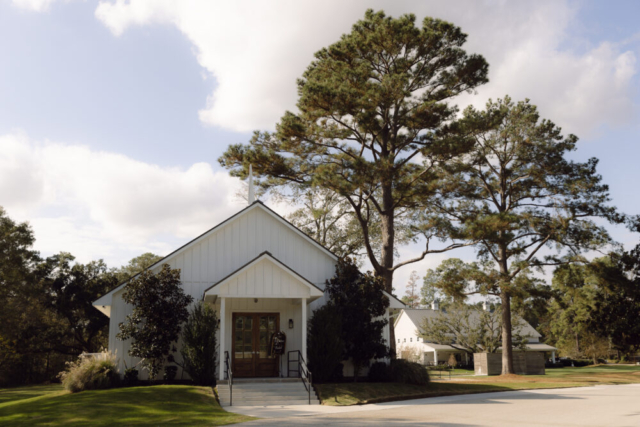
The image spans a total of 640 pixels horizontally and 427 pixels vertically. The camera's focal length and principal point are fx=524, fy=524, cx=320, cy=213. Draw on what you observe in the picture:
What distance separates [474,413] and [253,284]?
7749mm

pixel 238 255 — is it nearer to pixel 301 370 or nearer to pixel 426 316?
pixel 301 370

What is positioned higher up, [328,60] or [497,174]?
[328,60]

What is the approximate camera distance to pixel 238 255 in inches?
771

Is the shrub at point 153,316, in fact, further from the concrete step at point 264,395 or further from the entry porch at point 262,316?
the concrete step at point 264,395

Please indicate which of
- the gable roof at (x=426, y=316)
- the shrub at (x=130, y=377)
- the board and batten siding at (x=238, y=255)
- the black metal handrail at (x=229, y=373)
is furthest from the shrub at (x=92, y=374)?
the gable roof at (x=426, y=316)

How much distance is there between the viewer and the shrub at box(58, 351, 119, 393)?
632 inches

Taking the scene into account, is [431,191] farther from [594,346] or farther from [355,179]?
[594,346]

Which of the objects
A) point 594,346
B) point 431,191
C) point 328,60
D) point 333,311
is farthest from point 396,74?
point 594,346

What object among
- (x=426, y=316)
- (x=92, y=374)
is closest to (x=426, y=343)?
(x=426, y=316)

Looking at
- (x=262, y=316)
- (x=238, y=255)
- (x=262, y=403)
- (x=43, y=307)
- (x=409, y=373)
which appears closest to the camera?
(x=262, y=403)

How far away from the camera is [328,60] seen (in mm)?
23516

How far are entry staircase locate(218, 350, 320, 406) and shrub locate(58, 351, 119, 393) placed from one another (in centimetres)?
365

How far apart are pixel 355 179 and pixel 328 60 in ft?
19.6

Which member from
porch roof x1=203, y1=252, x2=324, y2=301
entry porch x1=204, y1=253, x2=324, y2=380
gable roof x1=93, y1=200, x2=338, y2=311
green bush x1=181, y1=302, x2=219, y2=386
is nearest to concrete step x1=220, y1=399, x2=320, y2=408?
entry porch x1=204, y1=253, x2=324, y2=380
